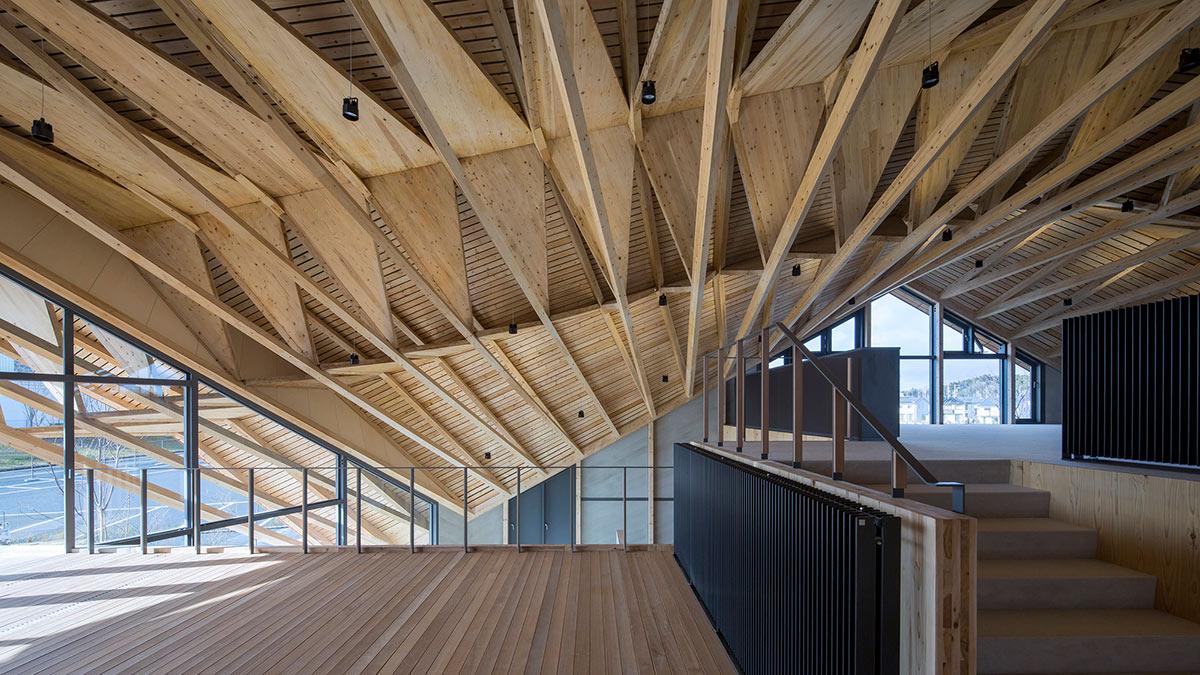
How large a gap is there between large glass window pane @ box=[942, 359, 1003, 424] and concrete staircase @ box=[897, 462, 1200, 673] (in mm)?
13847

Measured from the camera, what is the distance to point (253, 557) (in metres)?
7.36

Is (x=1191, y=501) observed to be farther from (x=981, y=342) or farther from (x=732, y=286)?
(x=981, y=342)

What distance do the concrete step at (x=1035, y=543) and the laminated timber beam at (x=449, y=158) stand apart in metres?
3.90

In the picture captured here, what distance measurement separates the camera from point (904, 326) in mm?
16891

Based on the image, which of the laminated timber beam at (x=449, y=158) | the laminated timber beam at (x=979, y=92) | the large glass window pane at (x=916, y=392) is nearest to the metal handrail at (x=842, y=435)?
the laminated timber beam at (x=979, y=92)

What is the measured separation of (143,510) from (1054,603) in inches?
336

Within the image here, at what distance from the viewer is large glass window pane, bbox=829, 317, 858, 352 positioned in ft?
55.9

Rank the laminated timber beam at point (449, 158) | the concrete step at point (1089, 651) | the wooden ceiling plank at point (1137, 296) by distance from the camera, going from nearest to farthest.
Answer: the concrete step at point (1089, 651)
the laminated timber beam at point (449, 158)
the wooden ceiling plank at point (1137, 296)

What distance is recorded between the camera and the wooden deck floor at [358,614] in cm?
445

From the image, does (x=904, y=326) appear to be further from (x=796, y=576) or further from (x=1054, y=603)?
(x=796, y=576)

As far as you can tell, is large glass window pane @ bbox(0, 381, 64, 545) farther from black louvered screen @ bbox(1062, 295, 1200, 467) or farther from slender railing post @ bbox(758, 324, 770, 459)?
black louvered screen @ bbox(1062, 295, 1200, 467)

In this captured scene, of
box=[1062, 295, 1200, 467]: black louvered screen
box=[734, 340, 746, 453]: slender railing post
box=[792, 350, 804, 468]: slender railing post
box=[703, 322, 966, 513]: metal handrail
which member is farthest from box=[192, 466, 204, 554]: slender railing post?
box=[1062, 295, 1200, 467]: black louvered screen

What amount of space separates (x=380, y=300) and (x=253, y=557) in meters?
2.98

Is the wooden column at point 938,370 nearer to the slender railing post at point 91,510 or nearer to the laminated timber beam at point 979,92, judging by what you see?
the laminated timber beam at point 979,92
